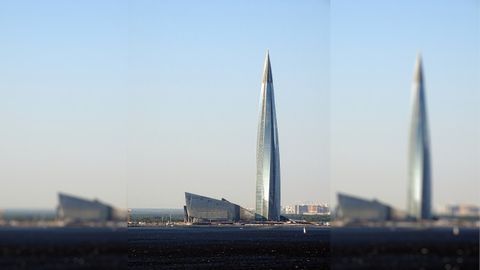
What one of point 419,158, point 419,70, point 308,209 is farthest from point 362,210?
point 308,209

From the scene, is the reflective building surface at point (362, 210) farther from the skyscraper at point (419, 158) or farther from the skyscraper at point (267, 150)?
the skyscraper at point (267, 150)

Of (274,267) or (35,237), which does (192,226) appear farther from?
(35,237)

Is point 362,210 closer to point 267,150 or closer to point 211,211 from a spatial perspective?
point 267,150

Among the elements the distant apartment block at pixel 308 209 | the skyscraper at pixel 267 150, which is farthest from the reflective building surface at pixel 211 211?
the distant apartment block at pixel 308 209

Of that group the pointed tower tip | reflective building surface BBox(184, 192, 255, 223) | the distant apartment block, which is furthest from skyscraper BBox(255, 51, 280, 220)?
the pointed tower tip

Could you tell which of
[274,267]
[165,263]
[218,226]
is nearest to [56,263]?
[274,267]

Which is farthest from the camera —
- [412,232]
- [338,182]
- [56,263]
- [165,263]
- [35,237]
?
[165,263]
